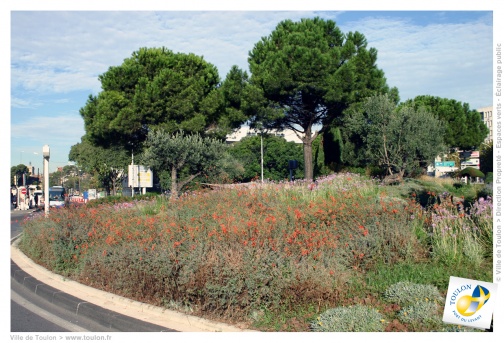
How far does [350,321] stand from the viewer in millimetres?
4164

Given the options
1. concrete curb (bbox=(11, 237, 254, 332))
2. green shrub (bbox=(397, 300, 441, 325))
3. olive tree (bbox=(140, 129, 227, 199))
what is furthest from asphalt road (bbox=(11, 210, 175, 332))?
olive tree (bbox=(140, 129, 227, 199))

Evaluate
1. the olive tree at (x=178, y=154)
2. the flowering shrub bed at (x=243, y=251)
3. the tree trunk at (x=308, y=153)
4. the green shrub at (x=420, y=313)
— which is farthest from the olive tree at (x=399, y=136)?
the green shrub at (x=420, y=313)

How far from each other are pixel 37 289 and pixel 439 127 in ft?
51.5

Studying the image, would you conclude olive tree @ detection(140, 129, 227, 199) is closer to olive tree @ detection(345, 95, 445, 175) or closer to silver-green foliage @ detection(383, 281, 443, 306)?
olive tree @ detection(345, 95, 445, 175)

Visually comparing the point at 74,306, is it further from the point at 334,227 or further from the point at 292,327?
the point at 334,227

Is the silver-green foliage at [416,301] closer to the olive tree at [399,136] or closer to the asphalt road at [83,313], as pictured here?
the asphalt road at [83,313]

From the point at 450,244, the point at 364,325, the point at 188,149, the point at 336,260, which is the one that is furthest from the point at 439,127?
the point at 364,325

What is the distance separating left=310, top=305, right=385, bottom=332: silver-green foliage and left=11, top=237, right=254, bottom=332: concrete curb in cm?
85

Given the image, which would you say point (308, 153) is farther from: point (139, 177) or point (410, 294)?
point (410, 294)

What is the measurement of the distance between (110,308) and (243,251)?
1.83m

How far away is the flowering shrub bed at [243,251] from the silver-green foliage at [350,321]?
0.39 meters

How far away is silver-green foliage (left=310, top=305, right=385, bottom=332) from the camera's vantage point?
4129mm

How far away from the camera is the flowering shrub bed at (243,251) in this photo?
4762 mm

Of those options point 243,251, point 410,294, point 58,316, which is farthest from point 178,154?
point 410,294
